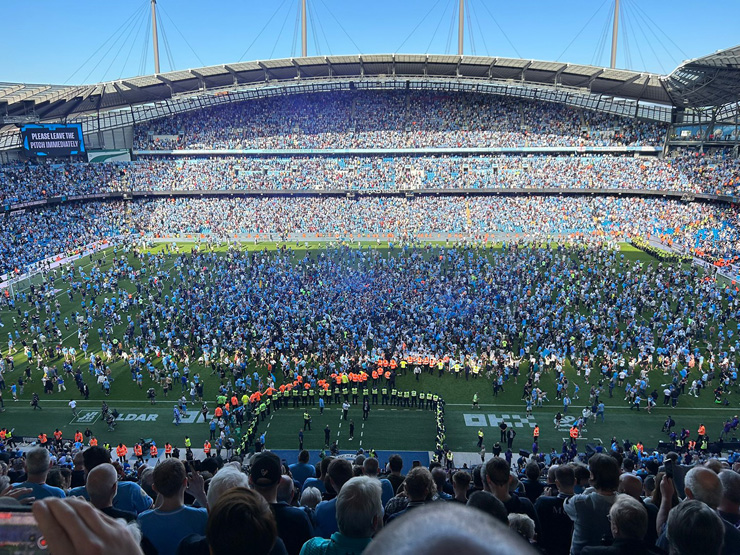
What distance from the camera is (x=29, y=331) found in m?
31.6

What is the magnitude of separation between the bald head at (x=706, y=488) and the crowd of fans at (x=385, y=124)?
2529 inches

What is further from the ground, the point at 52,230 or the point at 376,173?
the point at 376,173

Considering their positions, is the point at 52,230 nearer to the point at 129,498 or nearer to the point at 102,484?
the point at 129,498

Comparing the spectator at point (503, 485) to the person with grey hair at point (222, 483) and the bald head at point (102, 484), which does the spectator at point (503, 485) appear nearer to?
the person with grey hair at point (222, 483)

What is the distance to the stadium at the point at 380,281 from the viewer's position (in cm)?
1919

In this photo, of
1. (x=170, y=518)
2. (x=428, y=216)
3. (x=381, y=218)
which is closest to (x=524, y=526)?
(x=170, y=518)

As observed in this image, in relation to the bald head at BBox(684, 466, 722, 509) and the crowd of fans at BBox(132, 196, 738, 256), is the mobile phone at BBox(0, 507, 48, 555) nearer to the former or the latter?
the bald head at BBox(684, 466, 722, 509)

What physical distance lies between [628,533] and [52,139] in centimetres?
5920

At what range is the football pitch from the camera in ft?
70.5

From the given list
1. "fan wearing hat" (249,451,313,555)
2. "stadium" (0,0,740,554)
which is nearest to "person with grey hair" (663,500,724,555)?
"stadium" (0,0,740,554)

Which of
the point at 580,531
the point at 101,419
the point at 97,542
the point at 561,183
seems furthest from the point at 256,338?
the point at 561,183

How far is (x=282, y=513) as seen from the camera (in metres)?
4.52

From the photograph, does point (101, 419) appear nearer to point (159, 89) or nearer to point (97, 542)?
point (97, 542)

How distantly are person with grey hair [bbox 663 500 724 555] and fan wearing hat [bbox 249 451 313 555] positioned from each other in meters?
2.66
